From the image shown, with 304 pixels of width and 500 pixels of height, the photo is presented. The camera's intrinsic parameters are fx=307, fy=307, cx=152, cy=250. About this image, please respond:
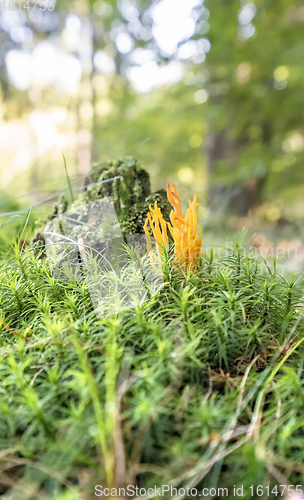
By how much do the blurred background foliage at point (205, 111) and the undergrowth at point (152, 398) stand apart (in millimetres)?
948

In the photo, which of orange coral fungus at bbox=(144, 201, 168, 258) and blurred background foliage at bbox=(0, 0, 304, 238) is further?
blurred background foliage at bbox=(0, 0, 304, 238)

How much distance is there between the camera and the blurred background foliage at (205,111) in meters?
3.33

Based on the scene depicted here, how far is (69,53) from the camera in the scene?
877 cm

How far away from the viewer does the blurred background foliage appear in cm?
333

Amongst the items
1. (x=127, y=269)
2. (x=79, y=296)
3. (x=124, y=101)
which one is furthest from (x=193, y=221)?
(x=124, y=101)

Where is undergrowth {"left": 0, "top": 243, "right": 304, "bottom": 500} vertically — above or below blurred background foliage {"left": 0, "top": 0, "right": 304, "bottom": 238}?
below

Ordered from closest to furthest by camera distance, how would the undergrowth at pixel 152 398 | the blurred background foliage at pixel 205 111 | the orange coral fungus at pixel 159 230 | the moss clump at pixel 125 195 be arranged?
the undergrowth at pixel 152 398
the orange coral fungus at pixel 159 230
the moss clump at pixel 125 195
the blurred background foliage at pixel 205 111

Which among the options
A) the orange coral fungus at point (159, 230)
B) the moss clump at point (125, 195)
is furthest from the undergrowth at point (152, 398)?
the moss clump at point (125, 195)

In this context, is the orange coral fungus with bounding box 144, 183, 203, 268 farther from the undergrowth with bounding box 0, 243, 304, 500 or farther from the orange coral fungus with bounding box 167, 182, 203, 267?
the undergrowth with bounding box 0, 243, 304, 500

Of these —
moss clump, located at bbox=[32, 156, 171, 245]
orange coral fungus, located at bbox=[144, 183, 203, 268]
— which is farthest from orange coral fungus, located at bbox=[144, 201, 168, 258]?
moss clump, located at bbox=[32, 156, 171, 245]

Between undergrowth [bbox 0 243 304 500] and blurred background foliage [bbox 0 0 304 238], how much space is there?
37.3 inches

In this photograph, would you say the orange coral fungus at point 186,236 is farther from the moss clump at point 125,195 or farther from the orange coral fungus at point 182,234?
the moss clump at point 125,195

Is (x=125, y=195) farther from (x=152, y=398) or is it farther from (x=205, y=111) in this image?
(x=205, y=111)

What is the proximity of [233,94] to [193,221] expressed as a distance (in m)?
3.31
